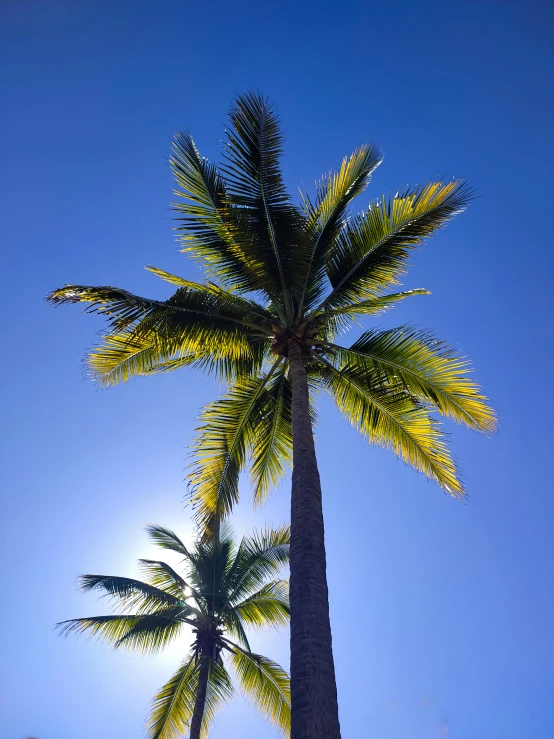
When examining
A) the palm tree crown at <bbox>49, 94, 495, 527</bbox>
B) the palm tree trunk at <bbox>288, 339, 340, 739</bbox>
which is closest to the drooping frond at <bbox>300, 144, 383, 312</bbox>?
the palm tree crown at <bbox>49, 94, 495, 527</bbox>

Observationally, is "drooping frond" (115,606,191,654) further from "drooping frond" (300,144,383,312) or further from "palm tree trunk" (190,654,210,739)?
"drooping frond" (300,144,383,312)

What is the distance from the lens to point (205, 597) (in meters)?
15.4

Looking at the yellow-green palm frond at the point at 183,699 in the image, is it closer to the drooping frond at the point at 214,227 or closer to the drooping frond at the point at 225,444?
the drooping frond at the point at 225,444

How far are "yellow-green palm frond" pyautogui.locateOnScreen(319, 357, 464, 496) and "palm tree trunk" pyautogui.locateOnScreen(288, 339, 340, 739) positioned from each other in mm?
2230

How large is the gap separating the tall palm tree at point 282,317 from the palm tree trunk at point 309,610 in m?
1.49

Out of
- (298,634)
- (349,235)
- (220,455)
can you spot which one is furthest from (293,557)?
(349,235)

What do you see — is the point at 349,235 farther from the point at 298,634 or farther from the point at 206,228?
the point at 298,634

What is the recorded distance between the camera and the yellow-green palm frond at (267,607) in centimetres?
1502

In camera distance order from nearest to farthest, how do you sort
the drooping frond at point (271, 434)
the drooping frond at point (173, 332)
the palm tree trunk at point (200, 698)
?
1. the drooping frond at point (173, 332)
2. the drooping frond at point (271, 434)
3. the palm tree trunk at point (200, 698)

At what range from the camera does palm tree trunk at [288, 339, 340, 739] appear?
14.7 feet

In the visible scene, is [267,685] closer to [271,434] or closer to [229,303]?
[271,434]

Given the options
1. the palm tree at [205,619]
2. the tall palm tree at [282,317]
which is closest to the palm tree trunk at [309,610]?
the tall palm tree at [282,317]

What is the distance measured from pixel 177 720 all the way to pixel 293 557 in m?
11.7

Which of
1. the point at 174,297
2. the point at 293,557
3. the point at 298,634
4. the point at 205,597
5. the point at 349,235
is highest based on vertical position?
the point at 349,235
